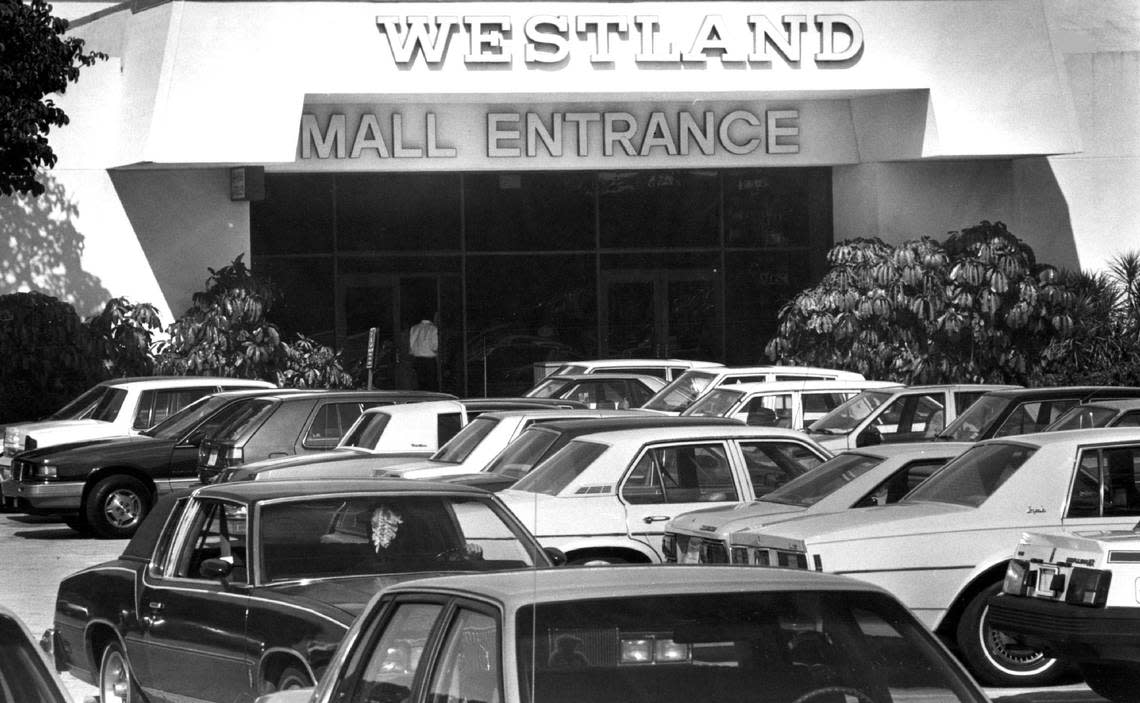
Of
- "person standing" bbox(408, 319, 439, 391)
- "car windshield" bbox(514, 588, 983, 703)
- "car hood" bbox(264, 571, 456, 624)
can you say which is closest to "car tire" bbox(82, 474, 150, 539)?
"car hood" bbox(264, 571, 456, 624)

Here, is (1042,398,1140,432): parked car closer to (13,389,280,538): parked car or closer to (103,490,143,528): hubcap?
(13,389,280,538): parked car

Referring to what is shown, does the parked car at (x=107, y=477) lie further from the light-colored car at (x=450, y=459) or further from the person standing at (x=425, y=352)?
the person standing at (x=425, y=352)

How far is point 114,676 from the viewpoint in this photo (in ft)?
31.0

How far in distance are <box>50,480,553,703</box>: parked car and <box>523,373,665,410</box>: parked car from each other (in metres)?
13.3

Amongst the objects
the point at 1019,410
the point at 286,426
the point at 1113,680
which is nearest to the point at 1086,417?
the point at 1019,410

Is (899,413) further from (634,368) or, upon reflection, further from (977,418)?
(634,368)

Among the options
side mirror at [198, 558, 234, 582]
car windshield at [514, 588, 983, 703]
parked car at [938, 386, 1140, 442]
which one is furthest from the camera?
parked car at [938, 386, 1140, 442]

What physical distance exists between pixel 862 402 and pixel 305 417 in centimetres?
609

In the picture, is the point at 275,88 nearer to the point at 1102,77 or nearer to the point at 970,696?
the point at 1102,77

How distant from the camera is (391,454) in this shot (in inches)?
655

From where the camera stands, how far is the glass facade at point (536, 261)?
103ft

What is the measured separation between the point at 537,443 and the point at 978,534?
484 centimetres

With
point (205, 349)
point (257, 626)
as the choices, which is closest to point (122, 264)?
point (205, 349)

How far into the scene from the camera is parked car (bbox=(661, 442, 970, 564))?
10.9 metres
